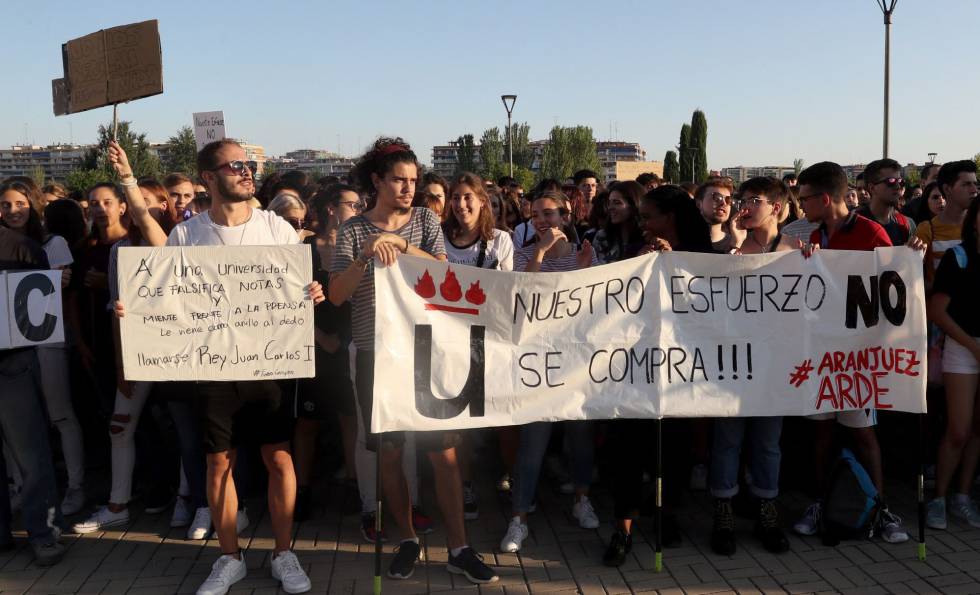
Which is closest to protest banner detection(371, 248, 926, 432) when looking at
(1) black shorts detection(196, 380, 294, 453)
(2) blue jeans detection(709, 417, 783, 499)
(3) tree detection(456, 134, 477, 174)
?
(2) blue jeans detection(709, 417, 783, 499)

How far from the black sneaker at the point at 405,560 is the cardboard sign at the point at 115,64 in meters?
2.90

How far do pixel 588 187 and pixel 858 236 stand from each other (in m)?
4.78

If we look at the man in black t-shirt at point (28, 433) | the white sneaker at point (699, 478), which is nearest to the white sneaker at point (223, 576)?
the man in black t-shirt at point (28, 433)

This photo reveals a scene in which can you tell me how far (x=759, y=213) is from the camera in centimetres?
469

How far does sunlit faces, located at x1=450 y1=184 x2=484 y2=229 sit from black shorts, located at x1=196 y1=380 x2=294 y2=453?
60.5 inches

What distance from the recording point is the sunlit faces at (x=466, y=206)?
15.8ft

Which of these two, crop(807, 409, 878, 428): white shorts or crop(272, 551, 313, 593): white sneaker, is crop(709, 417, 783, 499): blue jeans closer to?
crop(807, 409, 878, 428): white shorts

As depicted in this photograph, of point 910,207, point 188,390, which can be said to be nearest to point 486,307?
point 188,390

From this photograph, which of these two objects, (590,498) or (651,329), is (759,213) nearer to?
(651,329)

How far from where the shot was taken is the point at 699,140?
249 ft

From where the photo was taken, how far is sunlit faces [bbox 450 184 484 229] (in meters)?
4.80

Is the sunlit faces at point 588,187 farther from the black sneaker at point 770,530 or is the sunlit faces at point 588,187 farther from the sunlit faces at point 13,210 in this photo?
the sunlit faces at point 13,210

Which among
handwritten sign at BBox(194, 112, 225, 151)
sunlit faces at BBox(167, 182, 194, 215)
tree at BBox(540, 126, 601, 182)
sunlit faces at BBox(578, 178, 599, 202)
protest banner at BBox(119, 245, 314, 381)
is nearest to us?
protest banner at BBox(119, 245, 314, 381)

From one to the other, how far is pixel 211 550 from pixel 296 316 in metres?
1.57
